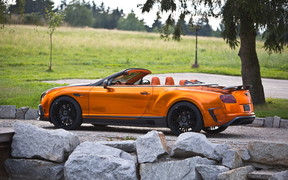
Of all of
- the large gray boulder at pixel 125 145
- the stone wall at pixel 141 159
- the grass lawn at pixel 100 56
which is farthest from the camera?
the grass lawn at pixel 100 56

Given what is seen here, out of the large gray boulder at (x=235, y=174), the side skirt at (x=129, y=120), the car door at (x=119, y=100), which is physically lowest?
the large gray boulder at (x=235, y=174)

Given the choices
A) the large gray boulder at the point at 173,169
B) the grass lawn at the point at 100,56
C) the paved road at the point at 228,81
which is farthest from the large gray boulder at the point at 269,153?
the grass lawn at the point at 100,56

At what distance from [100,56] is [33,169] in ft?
121

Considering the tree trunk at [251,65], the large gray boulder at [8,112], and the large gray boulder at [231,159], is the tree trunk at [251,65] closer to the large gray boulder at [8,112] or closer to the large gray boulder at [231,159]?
the large gray boulder at [8,112]

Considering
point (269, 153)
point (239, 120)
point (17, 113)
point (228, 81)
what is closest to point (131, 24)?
point (228, 81)

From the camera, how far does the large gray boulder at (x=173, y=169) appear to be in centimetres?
810

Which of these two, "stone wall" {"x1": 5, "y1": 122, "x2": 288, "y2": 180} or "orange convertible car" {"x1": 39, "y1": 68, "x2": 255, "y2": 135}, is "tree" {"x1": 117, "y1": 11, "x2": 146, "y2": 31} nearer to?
"orange convertible car" {"x1": 39, "y1": 68, "x2": 255, "y2": 135}

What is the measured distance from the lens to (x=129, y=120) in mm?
10930

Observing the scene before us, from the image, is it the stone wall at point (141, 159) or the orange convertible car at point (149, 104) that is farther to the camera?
the orange convertible car at point (149, 104)

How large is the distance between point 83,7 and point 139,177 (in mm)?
83344

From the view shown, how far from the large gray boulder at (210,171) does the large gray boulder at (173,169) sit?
0.31 ft

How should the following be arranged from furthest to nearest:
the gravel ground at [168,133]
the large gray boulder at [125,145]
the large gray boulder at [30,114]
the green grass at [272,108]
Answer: the green grass at [272,108]
the large gray boulder at [30,114]
the gravel ground at [168,133]
the large gray boulder at [125,145]

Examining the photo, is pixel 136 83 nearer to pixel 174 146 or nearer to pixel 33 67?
pixel 174 146

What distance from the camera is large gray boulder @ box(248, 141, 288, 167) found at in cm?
798
